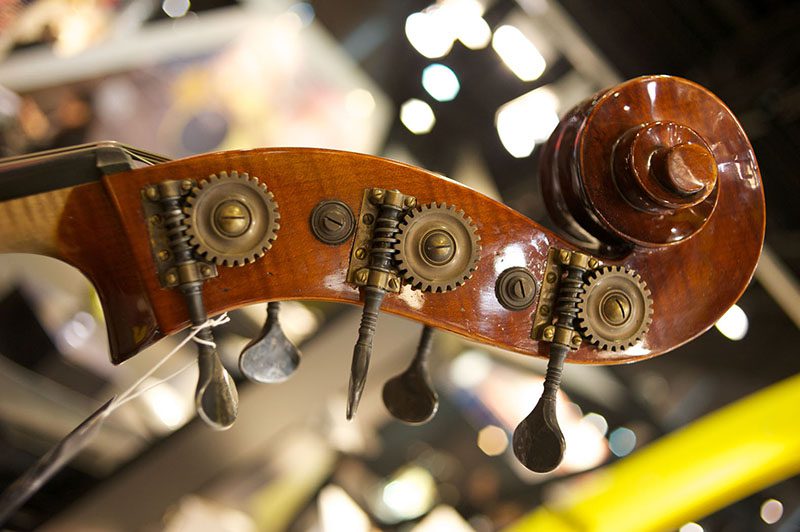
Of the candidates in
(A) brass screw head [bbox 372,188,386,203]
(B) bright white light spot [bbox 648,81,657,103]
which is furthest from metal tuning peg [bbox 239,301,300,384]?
(B) bright white light spot [bbox 648,81,657,103]

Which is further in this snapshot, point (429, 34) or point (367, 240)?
point (429, 34)

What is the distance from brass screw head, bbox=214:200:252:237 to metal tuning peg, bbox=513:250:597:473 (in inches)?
20.1

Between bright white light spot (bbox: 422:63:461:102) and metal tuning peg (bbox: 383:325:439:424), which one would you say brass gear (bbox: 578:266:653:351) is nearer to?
metal tuning peg (bbox: 383:325:439:424)

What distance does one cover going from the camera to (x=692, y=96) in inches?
39.8

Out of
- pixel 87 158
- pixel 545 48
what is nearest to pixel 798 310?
pixel 545 48

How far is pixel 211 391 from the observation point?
0.88 metres

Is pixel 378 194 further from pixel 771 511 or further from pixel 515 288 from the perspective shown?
pixel 771 511

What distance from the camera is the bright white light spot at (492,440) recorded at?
4.21 meters

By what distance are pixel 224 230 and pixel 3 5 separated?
2.76 metres

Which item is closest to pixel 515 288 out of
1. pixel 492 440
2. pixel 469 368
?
pixel 469 368

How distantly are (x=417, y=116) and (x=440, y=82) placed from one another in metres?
0.30

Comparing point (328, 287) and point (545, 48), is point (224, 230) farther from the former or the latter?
point (545, 48)

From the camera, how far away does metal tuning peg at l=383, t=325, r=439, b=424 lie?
1.19 m

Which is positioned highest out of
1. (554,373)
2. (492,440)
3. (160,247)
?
(160,247)
